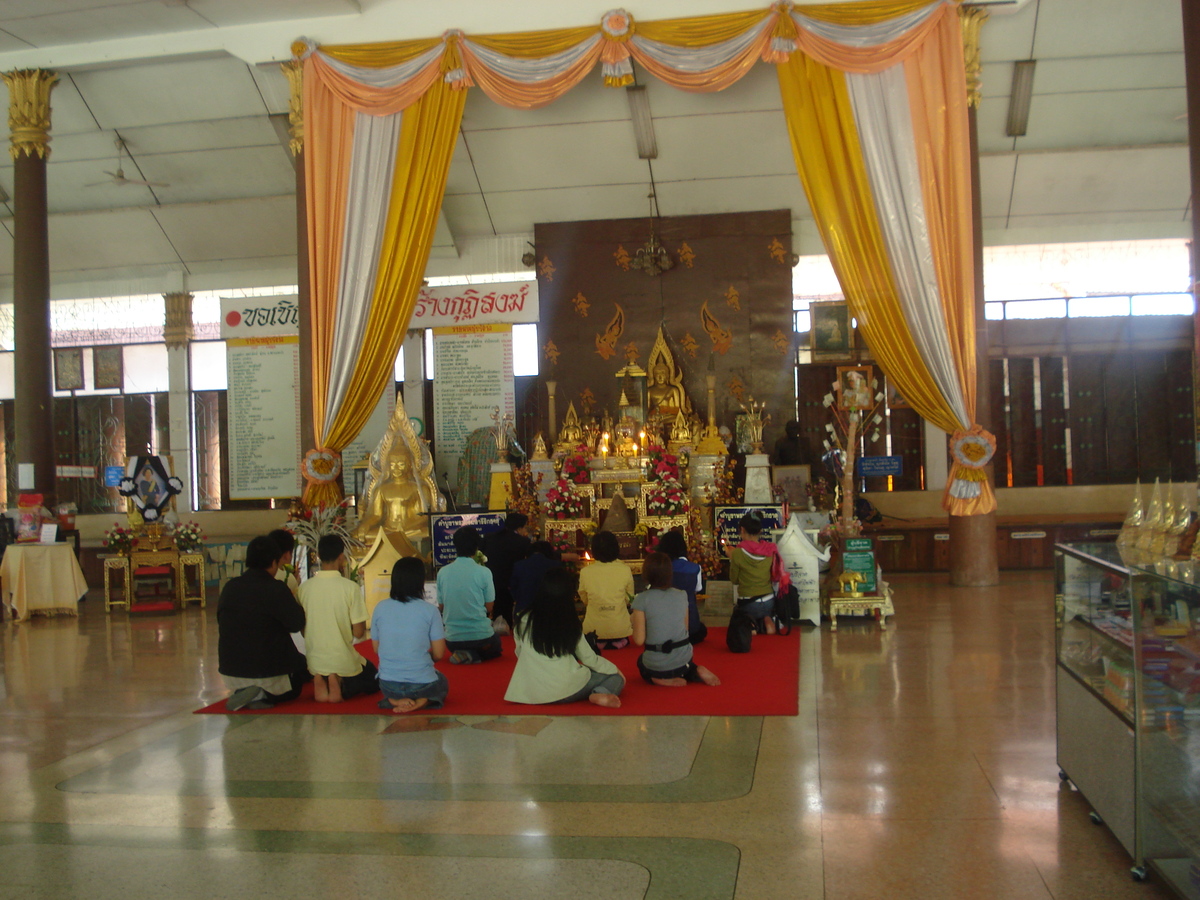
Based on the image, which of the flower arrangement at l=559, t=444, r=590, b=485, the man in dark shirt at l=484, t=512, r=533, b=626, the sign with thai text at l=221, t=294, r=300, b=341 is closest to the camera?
the man in dark shirt at l=484, t=512, r=533, b=626

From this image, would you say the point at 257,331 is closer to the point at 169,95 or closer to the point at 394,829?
the point at 169,95

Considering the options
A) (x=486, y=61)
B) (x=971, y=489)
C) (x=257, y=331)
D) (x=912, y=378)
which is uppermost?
(x=486, y=61)

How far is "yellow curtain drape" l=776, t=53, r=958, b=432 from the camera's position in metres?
8.51

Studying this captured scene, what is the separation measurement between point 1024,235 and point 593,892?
10348mm

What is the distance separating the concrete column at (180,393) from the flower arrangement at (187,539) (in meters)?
2.69

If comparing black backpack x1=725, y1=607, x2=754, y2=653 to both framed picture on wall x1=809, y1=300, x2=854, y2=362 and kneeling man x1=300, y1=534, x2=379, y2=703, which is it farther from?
framed picture on wall x1=809, y1=300, x2=854, y2=362

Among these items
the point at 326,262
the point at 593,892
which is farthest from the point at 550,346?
the point at 593,892

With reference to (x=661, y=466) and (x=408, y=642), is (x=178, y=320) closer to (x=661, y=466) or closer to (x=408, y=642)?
(x=661, y=466)

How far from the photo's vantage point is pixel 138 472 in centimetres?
1050

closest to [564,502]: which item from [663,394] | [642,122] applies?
[663,394]

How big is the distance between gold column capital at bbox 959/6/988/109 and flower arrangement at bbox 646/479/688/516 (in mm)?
4414

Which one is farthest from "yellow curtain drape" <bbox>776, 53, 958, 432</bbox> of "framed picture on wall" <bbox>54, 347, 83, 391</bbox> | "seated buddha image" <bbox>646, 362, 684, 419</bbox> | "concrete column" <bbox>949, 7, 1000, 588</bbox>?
"framed picture on wall" <bbox>54, 347, 83, 391</bbox>

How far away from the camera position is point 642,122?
10672 mm

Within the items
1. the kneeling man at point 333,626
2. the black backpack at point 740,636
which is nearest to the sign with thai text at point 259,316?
the kneeling man at point 333,626
